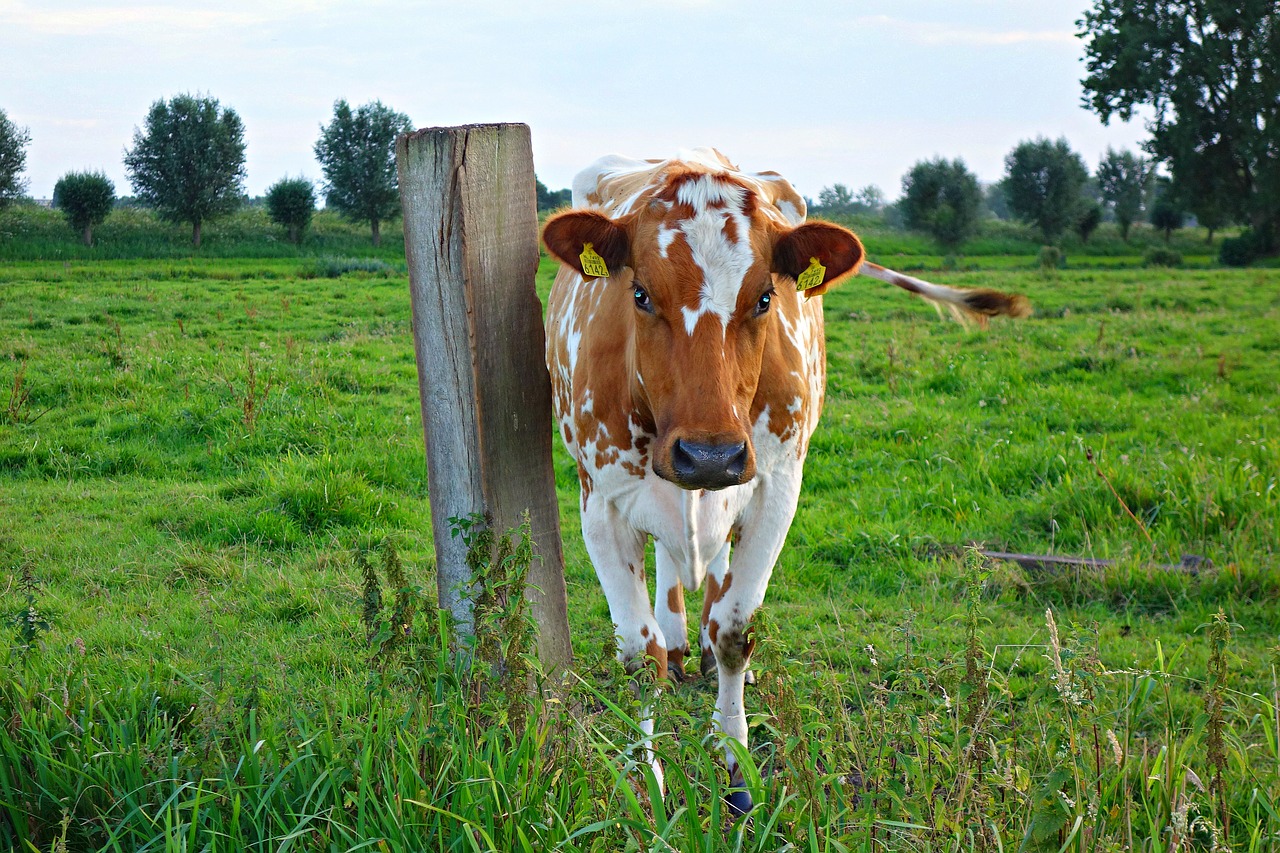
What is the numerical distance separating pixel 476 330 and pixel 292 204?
4394 cm

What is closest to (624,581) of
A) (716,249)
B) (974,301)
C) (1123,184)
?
(716,249)

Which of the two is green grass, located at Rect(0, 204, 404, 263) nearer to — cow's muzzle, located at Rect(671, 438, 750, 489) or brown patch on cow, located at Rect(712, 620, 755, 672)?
brown patch on cow, located at Rect(712, 620, 755, 672)

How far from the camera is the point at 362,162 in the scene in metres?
49.9

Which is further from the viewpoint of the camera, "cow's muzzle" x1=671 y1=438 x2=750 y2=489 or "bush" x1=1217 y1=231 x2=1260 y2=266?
"bush" x1=1217 y1=231 x2=1260 y2=266

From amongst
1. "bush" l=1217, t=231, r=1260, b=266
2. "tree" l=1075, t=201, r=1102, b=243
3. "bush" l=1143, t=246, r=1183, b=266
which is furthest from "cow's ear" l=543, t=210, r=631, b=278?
"tree" l=1075, t=201, r=1102, b=243

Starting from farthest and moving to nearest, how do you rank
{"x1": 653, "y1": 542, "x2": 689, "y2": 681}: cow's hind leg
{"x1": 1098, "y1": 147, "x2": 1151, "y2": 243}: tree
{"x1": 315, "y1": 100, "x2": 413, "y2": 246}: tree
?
{"x1": 1098, "y1": 147, "x2": 1151, "y2": 243}: tree
{"x1": 315, "y1": 100, "x2": 413, "y2": 246}: tree
{"x1": 653, "y1": 542, "x2": 689, "y2": 681}: cow's hind leg

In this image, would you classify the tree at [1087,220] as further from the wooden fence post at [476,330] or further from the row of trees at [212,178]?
the wooden fence post at [476,330]

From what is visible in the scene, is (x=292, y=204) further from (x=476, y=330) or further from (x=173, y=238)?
(x=476, y=330)

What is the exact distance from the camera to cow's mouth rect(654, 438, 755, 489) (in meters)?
3.07

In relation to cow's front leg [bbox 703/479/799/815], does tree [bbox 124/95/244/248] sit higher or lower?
higher

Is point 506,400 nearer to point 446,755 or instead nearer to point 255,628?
point 446,755

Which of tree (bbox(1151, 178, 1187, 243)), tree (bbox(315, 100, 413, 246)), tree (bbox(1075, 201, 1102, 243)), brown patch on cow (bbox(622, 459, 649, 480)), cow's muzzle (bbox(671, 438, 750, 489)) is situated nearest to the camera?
cow's muzzle (bbox(671, 438, 750, 489))

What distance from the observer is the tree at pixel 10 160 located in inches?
1138

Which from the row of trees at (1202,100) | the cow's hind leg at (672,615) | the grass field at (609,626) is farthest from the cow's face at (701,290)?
the row of trees at (1202,100)
